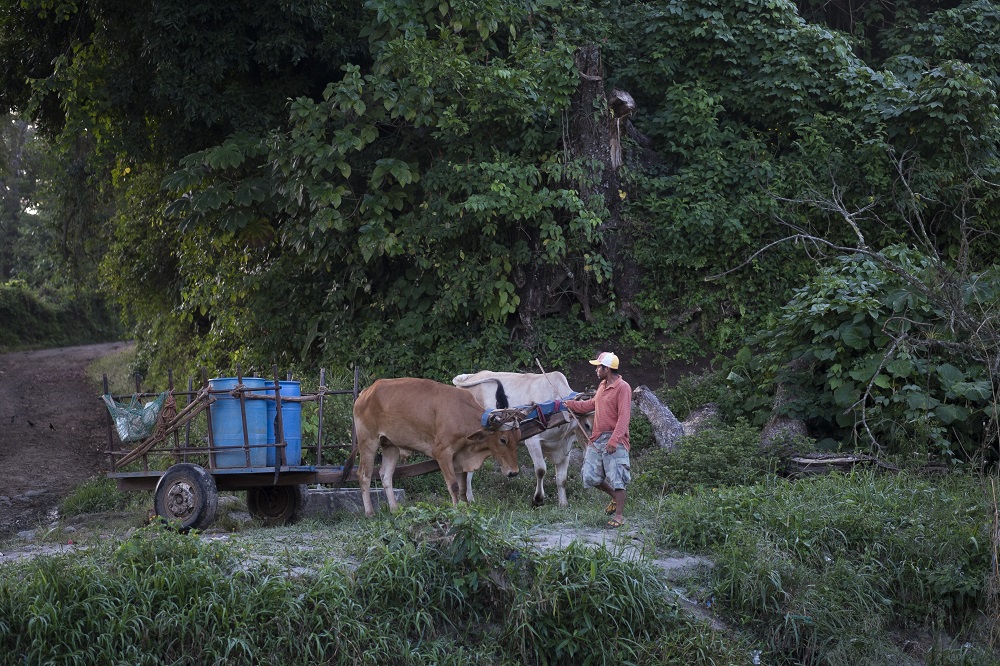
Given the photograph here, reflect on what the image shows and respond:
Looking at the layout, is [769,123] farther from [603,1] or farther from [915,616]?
[915,616]

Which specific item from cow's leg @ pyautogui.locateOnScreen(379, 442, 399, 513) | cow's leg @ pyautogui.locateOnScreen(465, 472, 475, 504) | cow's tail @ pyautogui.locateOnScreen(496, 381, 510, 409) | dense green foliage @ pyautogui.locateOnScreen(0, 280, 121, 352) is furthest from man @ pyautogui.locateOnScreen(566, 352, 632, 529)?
dense green foliage @ pyautogui.locateOnScreen(0, 280, 121, 352)

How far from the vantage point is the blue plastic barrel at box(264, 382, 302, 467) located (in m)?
8.86

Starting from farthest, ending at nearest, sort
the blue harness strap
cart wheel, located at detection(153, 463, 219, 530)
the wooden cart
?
the blue harness strap
the wooden cart
cart wheel, located at detection(153, 463, 219, 530)

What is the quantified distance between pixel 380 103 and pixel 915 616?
386 inches

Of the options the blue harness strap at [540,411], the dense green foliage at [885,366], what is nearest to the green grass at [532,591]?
the blue harness strap at [540,411]

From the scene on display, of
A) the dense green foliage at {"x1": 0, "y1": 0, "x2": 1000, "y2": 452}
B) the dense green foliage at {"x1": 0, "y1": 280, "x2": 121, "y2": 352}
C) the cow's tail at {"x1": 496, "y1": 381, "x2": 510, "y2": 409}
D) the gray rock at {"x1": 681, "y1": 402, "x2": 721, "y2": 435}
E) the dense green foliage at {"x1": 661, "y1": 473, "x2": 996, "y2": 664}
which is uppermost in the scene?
the dense green foliage at {"x1": 0, "y1": 0, "x2": 1000, "y2": 452}

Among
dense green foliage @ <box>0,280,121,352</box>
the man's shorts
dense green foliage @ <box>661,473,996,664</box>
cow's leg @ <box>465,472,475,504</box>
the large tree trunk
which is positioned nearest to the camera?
dense green foliage @ <box>661,473,996,664</box>

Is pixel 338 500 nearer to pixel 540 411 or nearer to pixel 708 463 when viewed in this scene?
pixel 540 411

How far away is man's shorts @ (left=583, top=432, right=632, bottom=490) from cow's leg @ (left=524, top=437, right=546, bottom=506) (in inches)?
67.5

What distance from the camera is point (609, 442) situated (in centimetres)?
842

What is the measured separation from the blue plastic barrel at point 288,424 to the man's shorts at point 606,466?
8.72 ft

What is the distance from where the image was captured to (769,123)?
15812mm

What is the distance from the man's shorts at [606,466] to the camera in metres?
8.54

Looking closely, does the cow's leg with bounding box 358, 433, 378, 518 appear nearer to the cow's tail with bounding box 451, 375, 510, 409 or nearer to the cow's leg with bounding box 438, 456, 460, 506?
the cow's leg with bounding box 438, 456, 460, 506
